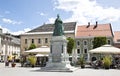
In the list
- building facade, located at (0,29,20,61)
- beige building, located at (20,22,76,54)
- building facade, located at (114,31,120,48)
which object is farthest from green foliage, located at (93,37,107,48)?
building facade, located at (0,29,20,61)

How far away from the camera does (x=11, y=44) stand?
257 ft

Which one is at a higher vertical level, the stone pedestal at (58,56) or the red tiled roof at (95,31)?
the red tiled roof at (95,31)

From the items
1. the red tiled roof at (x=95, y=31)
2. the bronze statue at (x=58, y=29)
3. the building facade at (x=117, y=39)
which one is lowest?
the bronze statue at (x=58, y=29)

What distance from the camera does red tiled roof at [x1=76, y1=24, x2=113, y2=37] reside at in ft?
192

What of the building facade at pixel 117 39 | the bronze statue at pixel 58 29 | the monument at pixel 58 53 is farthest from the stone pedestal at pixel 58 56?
the building facade at pixel 117 39

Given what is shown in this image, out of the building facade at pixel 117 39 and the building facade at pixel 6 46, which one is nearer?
the building facade at pixel 117 39

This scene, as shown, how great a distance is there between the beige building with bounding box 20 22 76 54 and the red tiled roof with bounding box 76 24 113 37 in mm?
2038

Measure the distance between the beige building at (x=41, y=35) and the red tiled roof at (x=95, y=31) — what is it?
6.68 ft

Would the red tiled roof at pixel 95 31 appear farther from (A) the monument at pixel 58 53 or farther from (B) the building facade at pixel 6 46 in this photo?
(A) the monument at pixel 58 53

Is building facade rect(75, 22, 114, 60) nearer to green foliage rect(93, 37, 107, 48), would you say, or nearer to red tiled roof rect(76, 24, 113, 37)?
red tiled roof rect(76, 24, 113, 37)

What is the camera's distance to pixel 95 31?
198 ft

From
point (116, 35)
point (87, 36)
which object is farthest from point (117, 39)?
point (87, 36)

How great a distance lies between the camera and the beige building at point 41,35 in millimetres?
62125

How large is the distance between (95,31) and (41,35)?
43.4 feet
